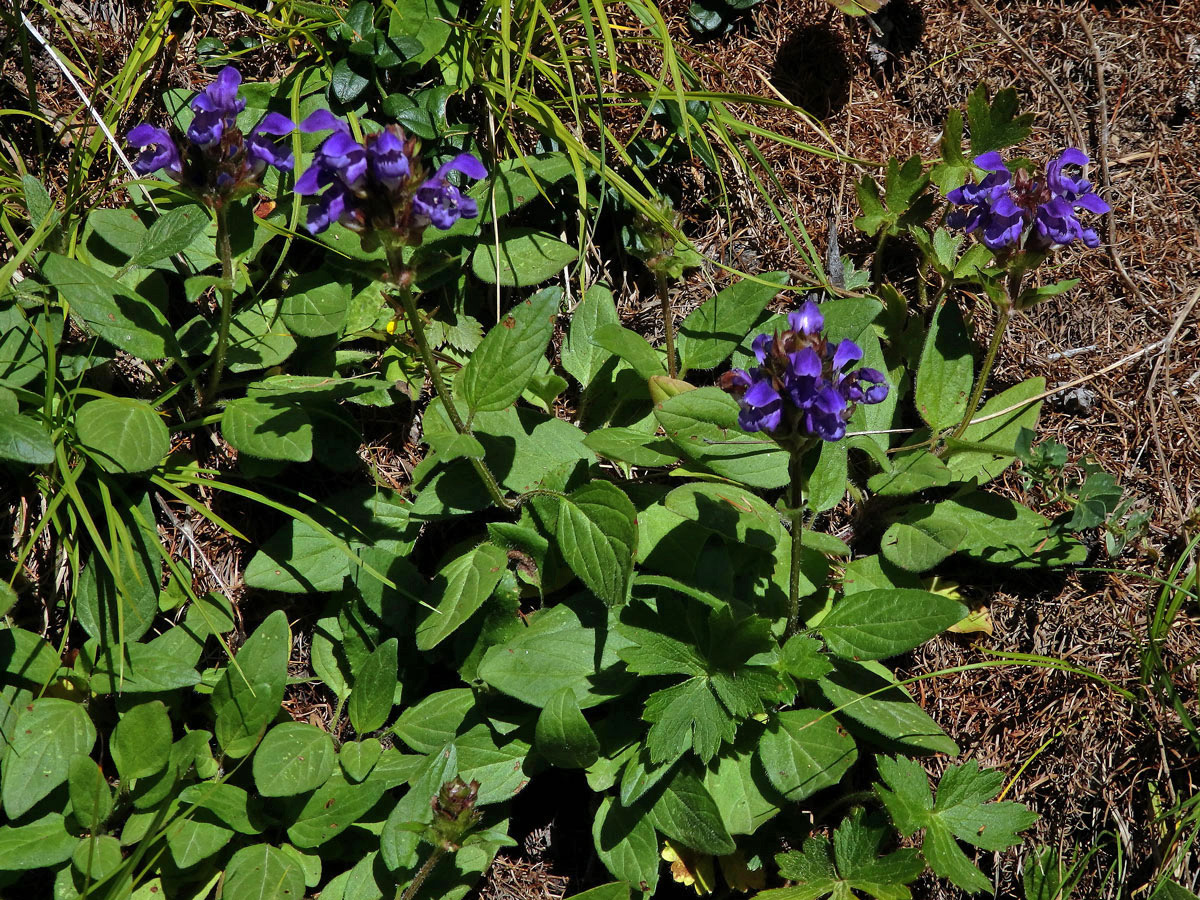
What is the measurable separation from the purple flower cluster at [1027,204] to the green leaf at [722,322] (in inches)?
29.3

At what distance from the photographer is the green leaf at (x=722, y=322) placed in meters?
3.56

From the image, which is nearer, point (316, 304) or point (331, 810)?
point (331, 810)

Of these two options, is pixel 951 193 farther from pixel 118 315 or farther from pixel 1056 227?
pixel 118 315

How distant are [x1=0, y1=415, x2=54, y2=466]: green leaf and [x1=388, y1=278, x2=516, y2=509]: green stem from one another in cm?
118

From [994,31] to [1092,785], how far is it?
121 inches

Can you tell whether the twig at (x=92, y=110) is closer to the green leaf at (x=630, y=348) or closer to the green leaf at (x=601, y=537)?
the green leaf at (x=630, y=348)

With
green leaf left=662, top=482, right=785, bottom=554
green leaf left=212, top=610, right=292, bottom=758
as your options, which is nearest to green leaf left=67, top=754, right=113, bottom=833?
green leaf left=212, top=610, right=292, bottom=758

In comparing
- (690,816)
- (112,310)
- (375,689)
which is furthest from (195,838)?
(112,310)

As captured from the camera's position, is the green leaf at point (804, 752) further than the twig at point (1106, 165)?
No

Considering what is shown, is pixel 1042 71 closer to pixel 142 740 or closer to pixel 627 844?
pixel 627 844

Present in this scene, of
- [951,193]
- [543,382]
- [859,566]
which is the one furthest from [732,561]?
[951,193]

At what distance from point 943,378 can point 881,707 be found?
50.2 inches

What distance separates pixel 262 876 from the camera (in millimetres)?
3109

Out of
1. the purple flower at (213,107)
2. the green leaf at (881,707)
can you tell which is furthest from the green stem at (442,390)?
the green leaf at (881,707)
